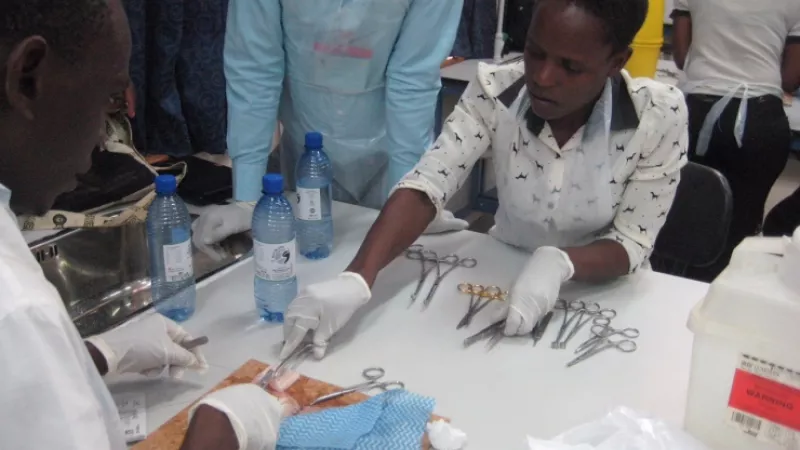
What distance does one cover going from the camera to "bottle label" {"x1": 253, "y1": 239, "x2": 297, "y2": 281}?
3.92 feet

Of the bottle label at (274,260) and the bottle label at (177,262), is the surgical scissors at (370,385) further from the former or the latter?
the bottle label at (177,262)

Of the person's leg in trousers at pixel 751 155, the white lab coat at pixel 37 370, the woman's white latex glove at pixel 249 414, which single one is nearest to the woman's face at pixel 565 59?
the woman's white latex glove at pixel 249 414

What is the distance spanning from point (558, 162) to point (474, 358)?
0.49 metres

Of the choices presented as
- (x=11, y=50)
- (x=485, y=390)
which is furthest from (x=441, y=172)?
(x=11, y=50)

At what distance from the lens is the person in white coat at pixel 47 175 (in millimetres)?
541

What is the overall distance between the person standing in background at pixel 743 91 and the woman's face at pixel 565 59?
4.57ft

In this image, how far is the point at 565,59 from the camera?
1276 mm

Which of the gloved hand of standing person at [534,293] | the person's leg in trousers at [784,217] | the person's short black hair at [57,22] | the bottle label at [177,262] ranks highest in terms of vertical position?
the person's short black hair at [57,22]

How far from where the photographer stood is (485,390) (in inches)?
41.8

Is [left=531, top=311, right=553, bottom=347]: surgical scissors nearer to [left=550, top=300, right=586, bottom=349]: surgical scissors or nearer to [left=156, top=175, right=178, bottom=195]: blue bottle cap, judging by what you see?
[left=550, top=300, right=586, bottom=349]: surgical scissors

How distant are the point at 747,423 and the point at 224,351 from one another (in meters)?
0.76

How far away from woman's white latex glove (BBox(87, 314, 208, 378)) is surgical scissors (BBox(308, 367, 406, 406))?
0.21m

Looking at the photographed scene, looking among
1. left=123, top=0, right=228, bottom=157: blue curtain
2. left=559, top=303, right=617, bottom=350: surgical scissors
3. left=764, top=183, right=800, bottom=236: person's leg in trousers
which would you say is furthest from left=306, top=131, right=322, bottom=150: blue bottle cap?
left=764, top=183, right=800, bottom=236: person's leg in trousers

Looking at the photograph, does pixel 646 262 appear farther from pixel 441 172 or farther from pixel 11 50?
pixel 11 50
